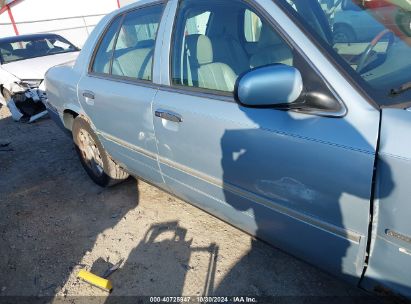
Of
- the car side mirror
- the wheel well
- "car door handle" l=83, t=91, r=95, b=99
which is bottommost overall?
the wheel well

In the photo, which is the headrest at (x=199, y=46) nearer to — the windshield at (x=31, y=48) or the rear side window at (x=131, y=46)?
the rear side window at (x=131, y=46)

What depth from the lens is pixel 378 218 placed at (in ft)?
4.61

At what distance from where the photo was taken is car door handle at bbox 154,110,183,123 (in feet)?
6.91

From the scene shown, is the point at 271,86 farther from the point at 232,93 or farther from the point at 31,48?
the point at 31,48

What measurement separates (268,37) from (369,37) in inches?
20.4

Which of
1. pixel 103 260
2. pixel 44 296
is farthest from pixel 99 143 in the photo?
pixel 44 296

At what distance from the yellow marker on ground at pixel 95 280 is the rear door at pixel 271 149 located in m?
0.81

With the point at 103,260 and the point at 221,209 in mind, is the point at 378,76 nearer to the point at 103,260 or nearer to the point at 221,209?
the point at 221,209

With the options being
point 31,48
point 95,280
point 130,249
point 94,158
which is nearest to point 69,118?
point 94,158

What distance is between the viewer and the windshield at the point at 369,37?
150 centimetres

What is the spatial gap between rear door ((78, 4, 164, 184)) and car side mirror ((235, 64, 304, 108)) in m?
0.93

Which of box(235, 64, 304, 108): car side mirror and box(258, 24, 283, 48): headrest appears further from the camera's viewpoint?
box(258, 24, 283, 48): headrest

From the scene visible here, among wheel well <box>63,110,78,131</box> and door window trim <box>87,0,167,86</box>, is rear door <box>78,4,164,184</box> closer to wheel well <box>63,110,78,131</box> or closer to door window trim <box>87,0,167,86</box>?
door window trim <box>87,0,167,86</box>

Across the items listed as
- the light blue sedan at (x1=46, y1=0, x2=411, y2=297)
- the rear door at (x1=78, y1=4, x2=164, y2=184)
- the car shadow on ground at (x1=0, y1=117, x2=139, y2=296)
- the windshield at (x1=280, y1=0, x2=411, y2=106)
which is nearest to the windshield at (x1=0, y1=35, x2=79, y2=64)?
the car shadow on ground at (x1=0, y1=117, x2=139, y2=296)
